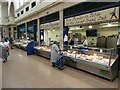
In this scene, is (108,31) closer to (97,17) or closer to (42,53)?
(97,17)

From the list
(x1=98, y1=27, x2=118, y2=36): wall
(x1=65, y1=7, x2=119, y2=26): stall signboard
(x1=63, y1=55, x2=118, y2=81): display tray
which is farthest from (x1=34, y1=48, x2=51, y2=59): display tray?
(x1=98, y1=27, x2=118, y2=36): wall

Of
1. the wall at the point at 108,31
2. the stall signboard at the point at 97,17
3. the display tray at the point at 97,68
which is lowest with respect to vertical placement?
the display tray at the point at 97,68

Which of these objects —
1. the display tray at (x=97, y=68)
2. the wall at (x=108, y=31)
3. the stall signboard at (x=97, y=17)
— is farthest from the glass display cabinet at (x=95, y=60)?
the wall at (x=108, y=31)

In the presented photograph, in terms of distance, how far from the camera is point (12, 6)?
30125 millimetres

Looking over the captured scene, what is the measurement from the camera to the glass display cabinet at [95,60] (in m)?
5.92

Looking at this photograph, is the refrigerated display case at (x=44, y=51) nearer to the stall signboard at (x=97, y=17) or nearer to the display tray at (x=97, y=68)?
the stall signboard at (x=97, y=17)

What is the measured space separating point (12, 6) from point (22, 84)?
26892 mm

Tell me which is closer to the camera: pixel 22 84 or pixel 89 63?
pixel 22 84

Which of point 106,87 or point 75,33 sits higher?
point 75,33

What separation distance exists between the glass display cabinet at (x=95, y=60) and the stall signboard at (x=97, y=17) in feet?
4.77

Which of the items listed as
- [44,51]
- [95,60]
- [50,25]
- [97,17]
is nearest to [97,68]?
[95,60]

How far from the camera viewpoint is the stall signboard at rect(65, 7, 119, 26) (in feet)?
22.7

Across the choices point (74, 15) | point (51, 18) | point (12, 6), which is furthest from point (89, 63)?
point (12, 6)

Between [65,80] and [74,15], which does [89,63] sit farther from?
[74,15]
